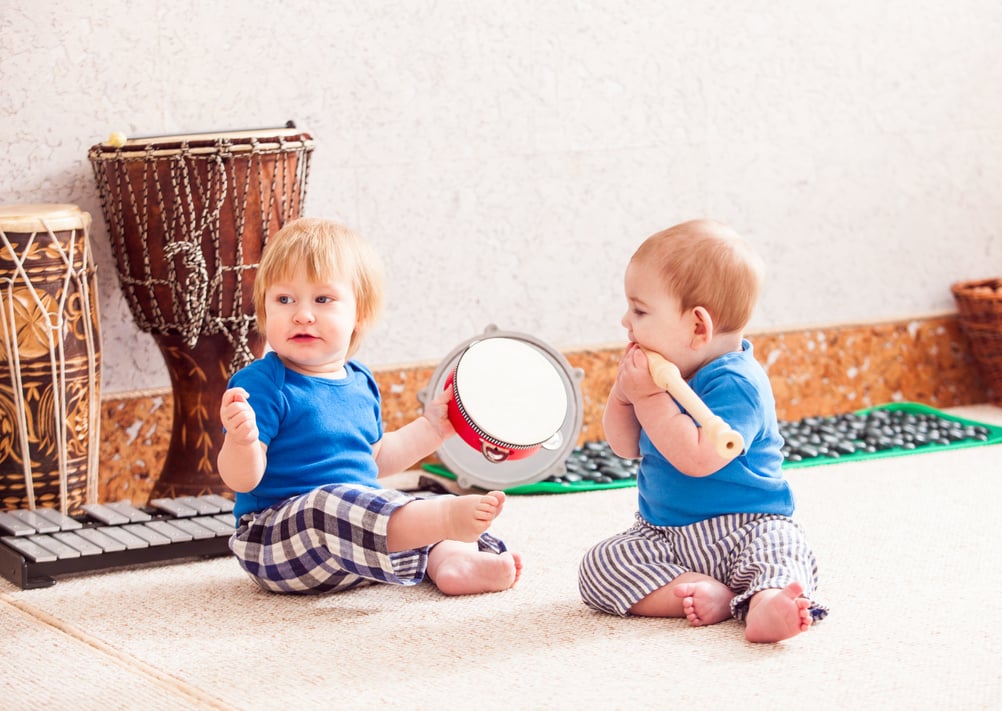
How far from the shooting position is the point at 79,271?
2697 millimetres

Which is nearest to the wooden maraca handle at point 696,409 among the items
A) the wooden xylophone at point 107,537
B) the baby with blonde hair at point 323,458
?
the baby with blonde hair at point 323,458

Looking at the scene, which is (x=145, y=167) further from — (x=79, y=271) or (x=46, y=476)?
(x=46, y=476)

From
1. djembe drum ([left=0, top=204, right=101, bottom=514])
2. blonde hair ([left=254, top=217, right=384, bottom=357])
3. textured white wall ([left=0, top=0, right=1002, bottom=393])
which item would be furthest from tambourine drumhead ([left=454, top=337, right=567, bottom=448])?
textured white wall ([left=0, top=0, right=1002, bottom=393])

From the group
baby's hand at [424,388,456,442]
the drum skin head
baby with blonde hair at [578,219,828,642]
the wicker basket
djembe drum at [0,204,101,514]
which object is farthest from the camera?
the wicker basket

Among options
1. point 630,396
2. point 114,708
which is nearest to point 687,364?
point 630,396

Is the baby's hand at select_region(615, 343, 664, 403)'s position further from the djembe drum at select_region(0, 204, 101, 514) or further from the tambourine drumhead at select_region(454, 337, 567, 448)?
the djembe drum at select_region(0, 204, 101, 514)

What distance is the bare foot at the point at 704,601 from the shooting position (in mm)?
1949

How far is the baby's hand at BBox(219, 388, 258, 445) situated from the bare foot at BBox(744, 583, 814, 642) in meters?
0.80

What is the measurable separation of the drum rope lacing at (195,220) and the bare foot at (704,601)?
1.29 meters

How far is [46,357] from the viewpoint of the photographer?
2.66 m

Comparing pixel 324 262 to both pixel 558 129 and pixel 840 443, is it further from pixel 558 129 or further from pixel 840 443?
pixel 840 443

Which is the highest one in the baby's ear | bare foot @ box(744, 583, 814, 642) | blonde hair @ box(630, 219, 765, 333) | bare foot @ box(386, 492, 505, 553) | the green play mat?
blonde hair @ box(630, 219, 765, 333)

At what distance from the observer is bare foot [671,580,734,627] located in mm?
1949

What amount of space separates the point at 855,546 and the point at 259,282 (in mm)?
1174
